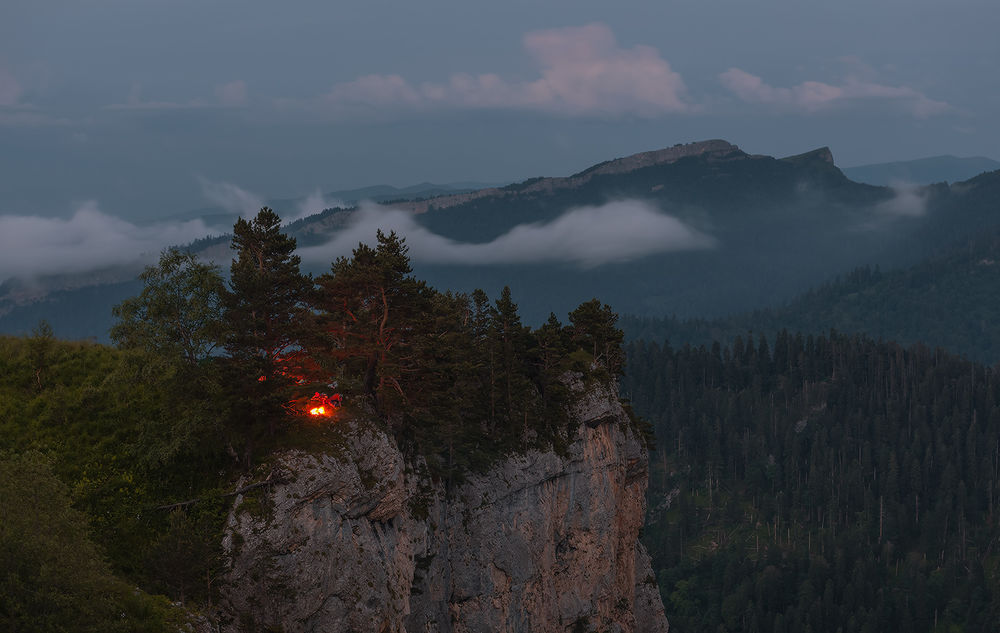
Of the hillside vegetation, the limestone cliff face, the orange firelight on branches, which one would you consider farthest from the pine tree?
the limestone cliff face

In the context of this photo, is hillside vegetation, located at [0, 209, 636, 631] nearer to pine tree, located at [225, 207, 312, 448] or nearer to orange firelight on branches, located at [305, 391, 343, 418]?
pine tree, located at [225, 207, 312, 448]

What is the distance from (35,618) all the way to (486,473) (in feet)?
123

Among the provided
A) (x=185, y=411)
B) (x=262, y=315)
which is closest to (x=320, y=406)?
(x=262, y=315)

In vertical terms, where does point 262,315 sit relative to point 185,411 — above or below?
above

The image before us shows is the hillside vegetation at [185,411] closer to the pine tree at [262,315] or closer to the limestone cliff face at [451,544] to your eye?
the pine tree at [262,315]

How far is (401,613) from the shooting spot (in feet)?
158

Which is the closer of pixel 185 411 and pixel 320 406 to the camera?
pixel 185 411

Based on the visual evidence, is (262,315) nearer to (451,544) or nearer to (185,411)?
(185,411)

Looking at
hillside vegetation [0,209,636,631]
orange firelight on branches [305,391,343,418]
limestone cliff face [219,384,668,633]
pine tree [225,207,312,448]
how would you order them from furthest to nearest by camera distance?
orange firelight on branches [305,391,343,418] < pine tree [225,207,312,448] < limestone cliff face [219,384,668,633] < hillside vegetation [0,209,636,631]

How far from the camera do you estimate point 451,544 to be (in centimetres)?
6022

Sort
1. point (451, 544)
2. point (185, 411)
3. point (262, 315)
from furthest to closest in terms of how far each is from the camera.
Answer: point (451, 544) < point (262, 315) < point (185, 411)

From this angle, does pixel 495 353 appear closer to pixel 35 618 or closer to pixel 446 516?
pixel 446 516

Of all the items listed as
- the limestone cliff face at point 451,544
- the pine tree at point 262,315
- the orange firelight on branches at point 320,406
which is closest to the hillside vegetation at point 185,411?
the pine tree at point 262,315

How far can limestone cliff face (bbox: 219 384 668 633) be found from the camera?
4169cm
